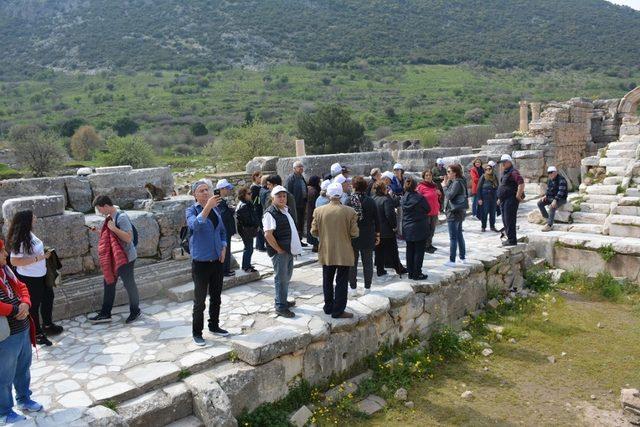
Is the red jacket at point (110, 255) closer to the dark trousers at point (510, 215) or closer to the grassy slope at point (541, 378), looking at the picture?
the grassy slope at point (541, 378)

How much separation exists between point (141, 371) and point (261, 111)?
4606 centimetres

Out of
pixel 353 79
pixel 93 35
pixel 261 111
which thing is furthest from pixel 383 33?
pixel 93 35

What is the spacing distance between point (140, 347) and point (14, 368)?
145 centimetres

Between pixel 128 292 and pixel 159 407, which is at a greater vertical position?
pixel 128 292

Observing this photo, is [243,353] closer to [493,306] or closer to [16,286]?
[16,286]

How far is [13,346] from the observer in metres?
4.16

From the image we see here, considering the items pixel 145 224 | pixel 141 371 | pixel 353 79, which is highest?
pixel 353 79

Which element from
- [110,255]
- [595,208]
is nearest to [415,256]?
[110,255]

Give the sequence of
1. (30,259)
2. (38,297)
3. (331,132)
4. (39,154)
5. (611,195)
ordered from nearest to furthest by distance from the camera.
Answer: (30,259)
(38,297)
(611,195)
(39,154)
(331,132)

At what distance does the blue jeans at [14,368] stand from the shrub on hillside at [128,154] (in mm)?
24997

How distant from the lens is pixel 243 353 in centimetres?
510

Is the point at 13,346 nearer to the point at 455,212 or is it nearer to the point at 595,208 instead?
the point at 455,212

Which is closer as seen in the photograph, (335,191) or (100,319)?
(335,191)

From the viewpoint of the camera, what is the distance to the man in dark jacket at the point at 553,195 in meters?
10.7
